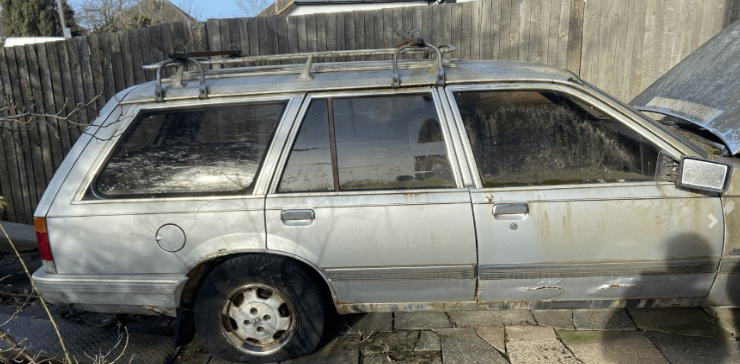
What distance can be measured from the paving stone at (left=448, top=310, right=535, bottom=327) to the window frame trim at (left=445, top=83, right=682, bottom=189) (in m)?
1.17

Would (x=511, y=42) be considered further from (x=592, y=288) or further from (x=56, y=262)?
(x=56, y=262)

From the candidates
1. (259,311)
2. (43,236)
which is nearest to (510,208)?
(259,311)

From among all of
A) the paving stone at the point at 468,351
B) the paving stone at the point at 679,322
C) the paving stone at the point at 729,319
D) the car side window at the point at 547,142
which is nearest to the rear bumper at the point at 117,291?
the paving stone at the point at 468,351

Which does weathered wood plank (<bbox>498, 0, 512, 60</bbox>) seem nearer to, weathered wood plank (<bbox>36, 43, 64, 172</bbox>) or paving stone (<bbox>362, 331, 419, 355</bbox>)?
paving stone (<bbox>362, 331, 419, 355</bbox>)

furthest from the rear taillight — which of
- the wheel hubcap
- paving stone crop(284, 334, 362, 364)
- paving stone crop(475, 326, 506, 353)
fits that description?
paving stone crop(475, 326, 506, 353)

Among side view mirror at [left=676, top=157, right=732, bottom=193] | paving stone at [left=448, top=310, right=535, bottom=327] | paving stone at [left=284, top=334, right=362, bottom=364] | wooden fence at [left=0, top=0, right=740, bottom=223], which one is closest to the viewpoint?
side view mirror at [left=676, top=157, right=732, bottom=193]

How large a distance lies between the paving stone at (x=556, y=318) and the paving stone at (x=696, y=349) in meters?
0.50

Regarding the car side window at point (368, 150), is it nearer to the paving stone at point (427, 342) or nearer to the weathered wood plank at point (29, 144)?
the paving stone at point (427, 342)

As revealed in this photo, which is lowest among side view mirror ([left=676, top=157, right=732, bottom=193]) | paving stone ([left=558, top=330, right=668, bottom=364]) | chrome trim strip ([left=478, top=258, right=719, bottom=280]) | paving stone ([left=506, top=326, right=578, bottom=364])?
paving stone ([left=506, top=326, right=578, bottom=364])

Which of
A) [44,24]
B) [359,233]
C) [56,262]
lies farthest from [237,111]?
[44,24]

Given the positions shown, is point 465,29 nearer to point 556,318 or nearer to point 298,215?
point 556,318

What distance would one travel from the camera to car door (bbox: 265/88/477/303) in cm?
A: 303

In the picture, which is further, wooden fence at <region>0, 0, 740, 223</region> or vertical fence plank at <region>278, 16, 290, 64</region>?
vertical fence plank at <region>278, 16, 290, 64</region>

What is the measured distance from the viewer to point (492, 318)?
12.4ft
